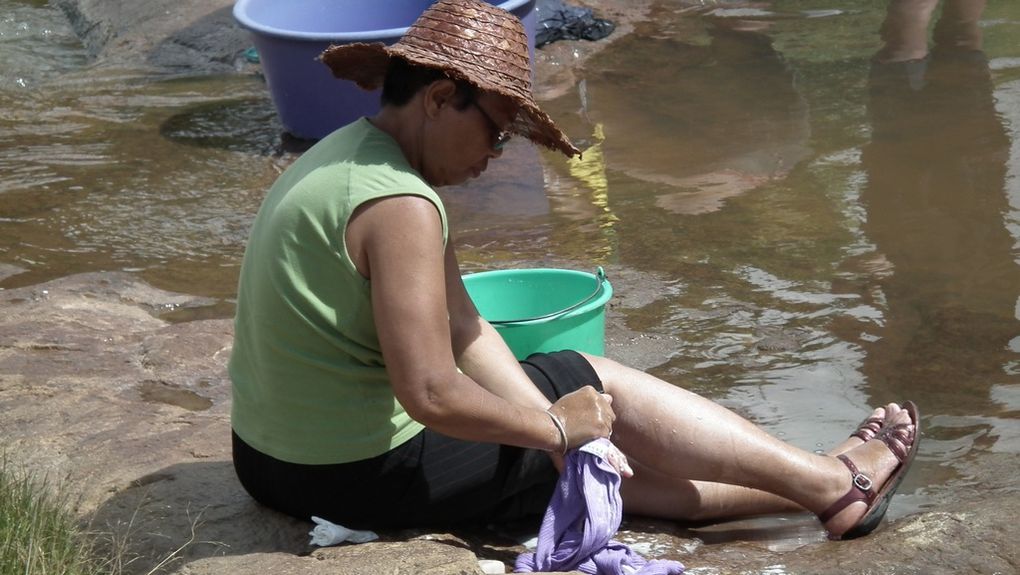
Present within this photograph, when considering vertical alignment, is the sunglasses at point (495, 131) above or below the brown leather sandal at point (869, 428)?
above

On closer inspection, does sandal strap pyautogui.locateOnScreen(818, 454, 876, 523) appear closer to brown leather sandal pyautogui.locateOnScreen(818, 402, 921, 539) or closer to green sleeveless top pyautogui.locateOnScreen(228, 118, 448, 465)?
brown leather sandal pyautogui.locateOnScreen(818, 402, 921, 539)

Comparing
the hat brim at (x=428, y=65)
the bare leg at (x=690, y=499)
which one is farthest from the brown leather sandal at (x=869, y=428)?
the hat brim at (x=428, y=65)

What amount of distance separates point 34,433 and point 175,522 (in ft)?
2.30

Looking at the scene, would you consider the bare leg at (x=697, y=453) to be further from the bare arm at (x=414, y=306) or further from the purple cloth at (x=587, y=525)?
the bare arm at (x=414, y=306)

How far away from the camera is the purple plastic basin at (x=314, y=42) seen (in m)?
6.04

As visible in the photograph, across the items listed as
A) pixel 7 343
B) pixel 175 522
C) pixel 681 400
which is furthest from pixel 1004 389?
pixel 7 343

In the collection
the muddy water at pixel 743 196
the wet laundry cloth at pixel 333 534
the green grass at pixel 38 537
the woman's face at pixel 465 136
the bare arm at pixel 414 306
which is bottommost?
the muddy water at pixel 743 196

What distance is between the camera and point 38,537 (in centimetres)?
229

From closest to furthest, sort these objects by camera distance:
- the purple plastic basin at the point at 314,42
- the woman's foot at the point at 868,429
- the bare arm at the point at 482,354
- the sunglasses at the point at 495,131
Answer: the sunglasses at the point at 495,131
the bare arm at the point at 482,354
the woman's foot at the point at 868,429
the purple plastic basin at the point at 314,42

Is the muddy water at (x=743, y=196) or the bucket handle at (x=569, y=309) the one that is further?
the muddy water at (x=743, y=196)

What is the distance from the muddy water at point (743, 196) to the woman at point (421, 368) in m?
0.66

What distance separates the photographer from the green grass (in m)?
2.20

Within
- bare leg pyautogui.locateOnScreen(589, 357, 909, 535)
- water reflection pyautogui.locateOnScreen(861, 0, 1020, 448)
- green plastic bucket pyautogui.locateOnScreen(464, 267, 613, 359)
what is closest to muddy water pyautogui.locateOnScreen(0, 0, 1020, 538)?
water reflection pyautogui.locateOnScreen(861, 0, 1020, 448)

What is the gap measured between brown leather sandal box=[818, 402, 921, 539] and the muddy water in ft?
0.34
